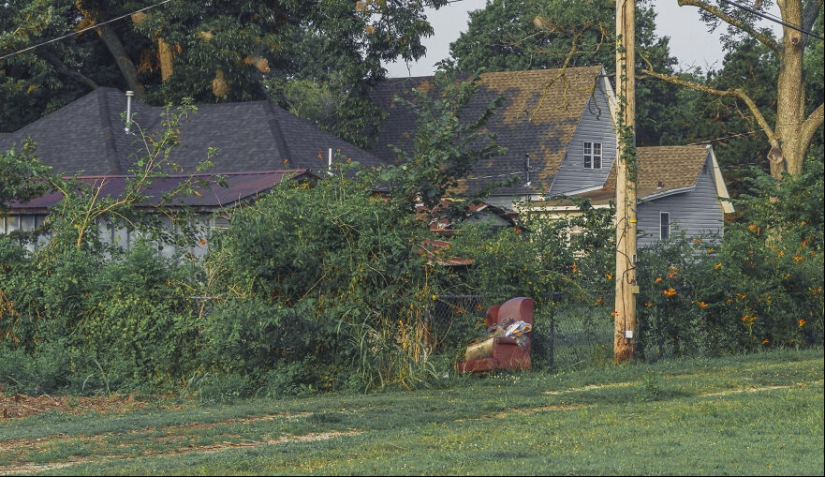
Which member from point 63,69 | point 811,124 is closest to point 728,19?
point 811,124

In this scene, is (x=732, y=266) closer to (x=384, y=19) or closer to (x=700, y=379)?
(x=700, y=379)

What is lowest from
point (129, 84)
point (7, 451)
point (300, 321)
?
point (7, 451)

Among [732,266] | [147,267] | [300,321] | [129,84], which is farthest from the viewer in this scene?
[129,84]

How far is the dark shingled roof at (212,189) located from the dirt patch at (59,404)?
8.46 meters

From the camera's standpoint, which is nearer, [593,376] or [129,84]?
[593,376]

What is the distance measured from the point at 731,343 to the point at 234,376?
865cm

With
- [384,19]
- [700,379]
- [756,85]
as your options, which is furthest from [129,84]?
[700,379]

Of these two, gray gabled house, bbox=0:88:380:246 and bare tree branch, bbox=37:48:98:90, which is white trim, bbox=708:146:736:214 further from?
bare tree branch, bbox=37:48:98:90

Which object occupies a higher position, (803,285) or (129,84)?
(129,84)

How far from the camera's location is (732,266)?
1930 centimetres

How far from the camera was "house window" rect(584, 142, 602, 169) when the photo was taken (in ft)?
140

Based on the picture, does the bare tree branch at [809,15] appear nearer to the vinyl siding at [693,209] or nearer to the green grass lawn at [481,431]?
the vinyl siding at [693,209]

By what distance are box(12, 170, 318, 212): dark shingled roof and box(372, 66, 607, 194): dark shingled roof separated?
44.8ft

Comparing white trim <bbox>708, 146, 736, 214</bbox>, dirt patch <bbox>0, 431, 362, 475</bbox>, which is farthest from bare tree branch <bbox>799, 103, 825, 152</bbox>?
dirt patch <bbox>0, 431, 362, 475</bbox>
